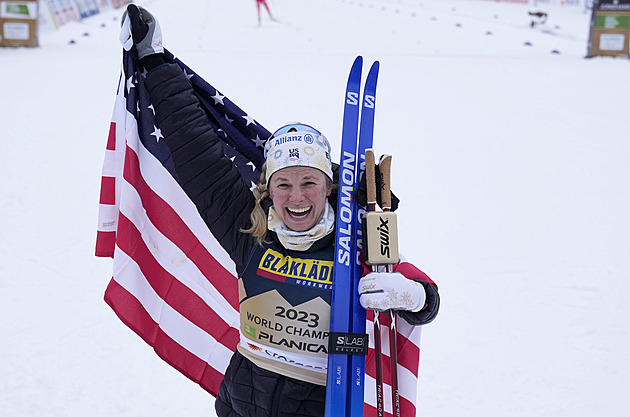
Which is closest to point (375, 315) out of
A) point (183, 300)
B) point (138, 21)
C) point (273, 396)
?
point (273, 396)

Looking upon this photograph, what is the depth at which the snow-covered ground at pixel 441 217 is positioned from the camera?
3682 mm

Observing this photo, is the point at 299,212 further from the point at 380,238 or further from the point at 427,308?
the point at 427,308

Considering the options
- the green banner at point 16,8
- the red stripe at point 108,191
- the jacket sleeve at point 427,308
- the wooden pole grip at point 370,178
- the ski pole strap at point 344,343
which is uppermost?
the green banner at point 16,8

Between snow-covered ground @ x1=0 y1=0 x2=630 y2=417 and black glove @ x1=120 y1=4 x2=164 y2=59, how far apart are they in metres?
2.00

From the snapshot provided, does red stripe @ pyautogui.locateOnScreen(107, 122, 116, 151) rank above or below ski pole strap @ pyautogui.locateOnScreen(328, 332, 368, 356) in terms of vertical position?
above

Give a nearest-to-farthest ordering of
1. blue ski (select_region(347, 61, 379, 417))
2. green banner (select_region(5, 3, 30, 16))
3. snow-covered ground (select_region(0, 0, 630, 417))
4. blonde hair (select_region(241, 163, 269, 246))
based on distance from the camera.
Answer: blue ski (select_region(347, 61, 379, 417))
blonde hair (select_region(241, 163, 269, 246))
snow-covered ground (select_region(0, 0, 630, 417))
green banner (select_region(5, 3, 30, 16))

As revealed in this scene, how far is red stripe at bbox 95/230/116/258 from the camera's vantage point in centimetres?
278

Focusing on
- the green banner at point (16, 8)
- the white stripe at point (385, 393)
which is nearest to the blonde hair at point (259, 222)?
the white stripe at point (385, 393)

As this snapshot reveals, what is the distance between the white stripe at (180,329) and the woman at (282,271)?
0.54m

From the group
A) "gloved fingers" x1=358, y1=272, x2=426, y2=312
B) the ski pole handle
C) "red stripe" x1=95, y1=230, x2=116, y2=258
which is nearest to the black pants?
"gloved fingers" x1=358, y1=272, x2=426, y2=312

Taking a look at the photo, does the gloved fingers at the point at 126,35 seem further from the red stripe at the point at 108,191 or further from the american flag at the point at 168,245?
the red stripe at the point at 108,191

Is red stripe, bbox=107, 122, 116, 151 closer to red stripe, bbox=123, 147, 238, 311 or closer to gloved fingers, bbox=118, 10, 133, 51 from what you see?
red stripe, bbox=123, 147, 238, 311

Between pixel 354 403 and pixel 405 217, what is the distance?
13.2 ft

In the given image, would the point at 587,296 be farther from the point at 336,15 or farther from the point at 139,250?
the point at 336,15
